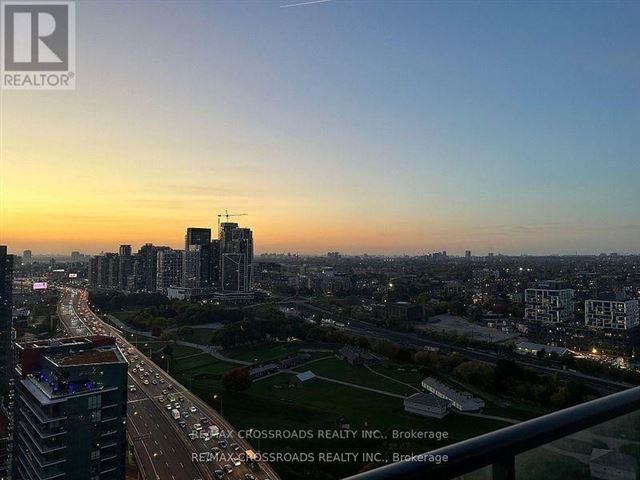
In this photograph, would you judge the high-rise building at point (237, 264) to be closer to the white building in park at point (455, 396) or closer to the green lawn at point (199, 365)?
the green lawn at point (199, 365)

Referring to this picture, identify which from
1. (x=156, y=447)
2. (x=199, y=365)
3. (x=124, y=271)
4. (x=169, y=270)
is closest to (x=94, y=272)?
(x=124, y=271)

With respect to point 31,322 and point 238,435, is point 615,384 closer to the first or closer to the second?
point 238,435

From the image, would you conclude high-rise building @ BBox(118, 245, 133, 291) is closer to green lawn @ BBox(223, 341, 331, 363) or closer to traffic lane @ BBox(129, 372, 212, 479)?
green lawn @ BBox(223, 341, 331, 363)

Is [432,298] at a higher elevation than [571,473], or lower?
lower

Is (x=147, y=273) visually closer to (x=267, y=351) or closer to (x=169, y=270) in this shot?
(x=169, y=270)

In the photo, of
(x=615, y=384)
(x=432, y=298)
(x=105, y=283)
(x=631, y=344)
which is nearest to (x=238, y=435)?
(x=615, y=384)

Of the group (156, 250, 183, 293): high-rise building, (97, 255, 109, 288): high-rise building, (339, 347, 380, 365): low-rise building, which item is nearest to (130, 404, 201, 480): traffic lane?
(339, 347, 380, 365): low-rise building

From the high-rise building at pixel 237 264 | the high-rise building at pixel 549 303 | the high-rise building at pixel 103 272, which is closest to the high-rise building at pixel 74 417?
the high-rise building at pixel 549 303

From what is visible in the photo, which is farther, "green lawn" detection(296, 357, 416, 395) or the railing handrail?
"green lawn" detection(296, 357, 416, 395)
